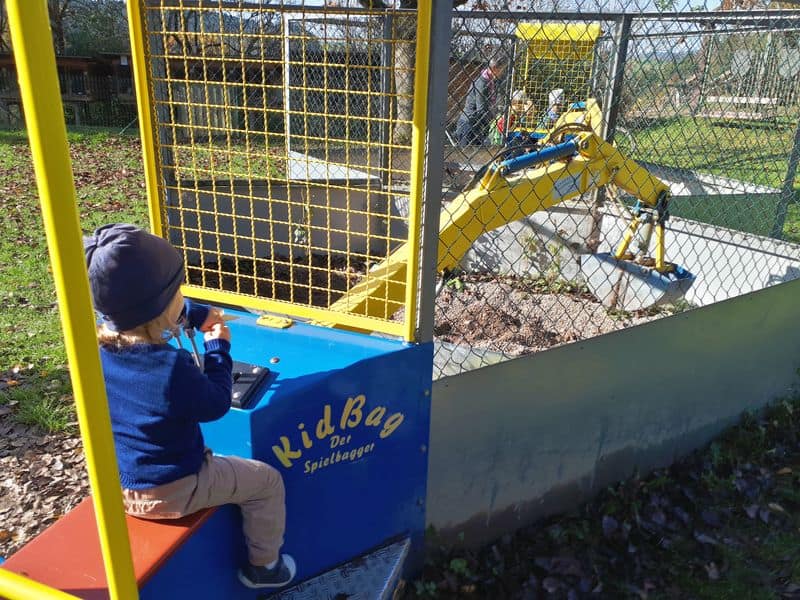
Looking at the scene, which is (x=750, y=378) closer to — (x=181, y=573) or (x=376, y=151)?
(x=181, y=573)

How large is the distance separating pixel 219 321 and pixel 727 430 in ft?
10.2

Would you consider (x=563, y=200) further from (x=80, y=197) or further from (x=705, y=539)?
(x=80, y=197)

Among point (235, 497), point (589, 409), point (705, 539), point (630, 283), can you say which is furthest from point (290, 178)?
point (630, 283)

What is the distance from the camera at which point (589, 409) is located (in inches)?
123

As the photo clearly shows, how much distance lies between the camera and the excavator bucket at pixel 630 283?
5.49 m

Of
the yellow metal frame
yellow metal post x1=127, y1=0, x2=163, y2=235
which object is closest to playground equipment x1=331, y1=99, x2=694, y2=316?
the yellow metal frame

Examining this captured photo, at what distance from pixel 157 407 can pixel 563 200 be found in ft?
11.6

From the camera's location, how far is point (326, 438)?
2211 millimetres

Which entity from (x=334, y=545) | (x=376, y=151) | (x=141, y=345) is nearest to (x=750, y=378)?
(x=334, y=545)

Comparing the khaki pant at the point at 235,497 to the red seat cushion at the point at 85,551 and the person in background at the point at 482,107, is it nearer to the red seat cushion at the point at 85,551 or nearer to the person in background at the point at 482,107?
the red seat cushion at the point at 85,551

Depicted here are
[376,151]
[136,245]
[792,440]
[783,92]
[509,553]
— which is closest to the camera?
[136,245]

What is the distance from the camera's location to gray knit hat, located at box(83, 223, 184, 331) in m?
1.56

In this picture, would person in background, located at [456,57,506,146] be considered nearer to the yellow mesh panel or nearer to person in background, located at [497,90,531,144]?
person in background, located at [497,90,531,144]

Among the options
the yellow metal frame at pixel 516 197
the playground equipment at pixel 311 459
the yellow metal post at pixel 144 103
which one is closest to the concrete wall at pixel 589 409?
the playground equipment at pixel 311 459
